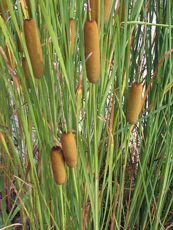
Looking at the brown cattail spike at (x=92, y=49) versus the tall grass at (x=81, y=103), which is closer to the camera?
the brown cattail spike at (x=92, y=49)

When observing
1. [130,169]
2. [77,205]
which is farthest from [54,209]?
[130,169]

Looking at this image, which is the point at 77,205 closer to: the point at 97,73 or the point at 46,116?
the point at 46,116

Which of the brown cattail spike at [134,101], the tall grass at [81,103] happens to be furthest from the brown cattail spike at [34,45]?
the brown cattail spike at [134,101]

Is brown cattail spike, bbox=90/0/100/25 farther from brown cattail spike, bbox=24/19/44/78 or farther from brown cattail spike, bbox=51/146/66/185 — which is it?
brown cattail spike, bbox=51/146/66/185

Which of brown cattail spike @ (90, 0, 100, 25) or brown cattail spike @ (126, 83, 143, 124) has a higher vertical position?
brown cattail spike @ (90, 0, 100, 25)

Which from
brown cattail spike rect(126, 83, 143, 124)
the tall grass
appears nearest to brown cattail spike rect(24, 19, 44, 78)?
the tall grass

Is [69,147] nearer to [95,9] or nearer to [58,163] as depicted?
[58,163]

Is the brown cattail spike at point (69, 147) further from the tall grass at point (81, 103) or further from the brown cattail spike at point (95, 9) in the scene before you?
the brown cattail spike at point (95, 9)
